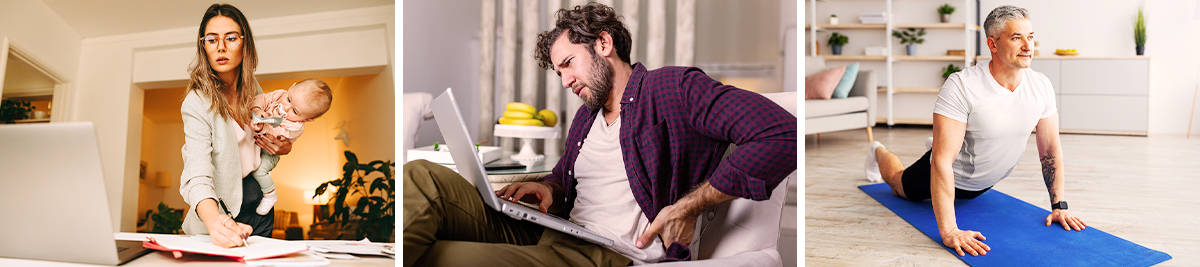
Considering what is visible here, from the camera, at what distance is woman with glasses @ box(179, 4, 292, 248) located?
245 cm

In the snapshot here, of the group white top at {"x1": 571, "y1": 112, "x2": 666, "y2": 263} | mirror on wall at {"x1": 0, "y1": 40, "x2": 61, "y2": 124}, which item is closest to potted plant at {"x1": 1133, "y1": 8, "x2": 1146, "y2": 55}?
white top at {"x1": 571, "y1": 112, "x2": 666, "y2": 263}

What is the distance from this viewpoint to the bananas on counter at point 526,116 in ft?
A: 5.90

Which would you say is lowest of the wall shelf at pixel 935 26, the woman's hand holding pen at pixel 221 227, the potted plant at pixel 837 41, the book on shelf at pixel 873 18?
the woman's hand holding pen at pixel 221 227

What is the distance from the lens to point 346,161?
8.14ft

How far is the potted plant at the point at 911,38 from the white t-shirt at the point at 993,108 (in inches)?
185

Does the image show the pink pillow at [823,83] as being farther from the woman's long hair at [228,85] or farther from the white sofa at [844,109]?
the woman's long hair at [228,85]

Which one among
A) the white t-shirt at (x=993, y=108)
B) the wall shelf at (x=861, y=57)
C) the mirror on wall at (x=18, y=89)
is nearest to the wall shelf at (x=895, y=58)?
the wall shelf at (x=861, y=57)

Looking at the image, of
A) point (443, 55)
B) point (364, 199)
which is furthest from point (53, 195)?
point (443, 55)

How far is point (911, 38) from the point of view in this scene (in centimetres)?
722

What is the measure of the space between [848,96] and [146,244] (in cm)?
522

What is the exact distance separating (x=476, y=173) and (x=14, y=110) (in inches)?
91.1

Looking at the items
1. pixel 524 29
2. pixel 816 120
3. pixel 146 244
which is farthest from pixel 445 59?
pixel 816 120

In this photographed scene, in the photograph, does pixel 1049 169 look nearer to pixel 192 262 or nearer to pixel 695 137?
pixel 695 137

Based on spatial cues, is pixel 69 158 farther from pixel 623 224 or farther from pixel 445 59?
A: pixel 623 224
